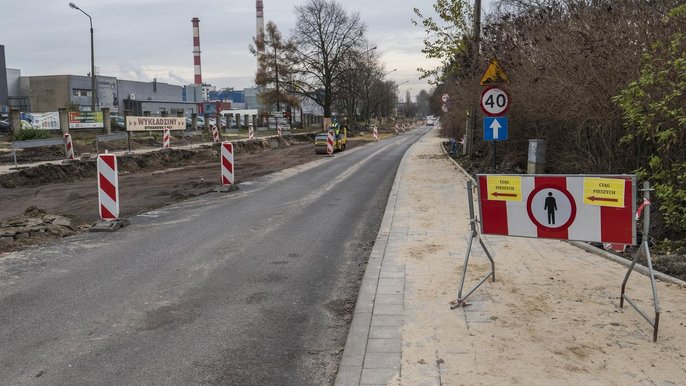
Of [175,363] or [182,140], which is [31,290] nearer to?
[175,363]

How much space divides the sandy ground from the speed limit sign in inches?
149

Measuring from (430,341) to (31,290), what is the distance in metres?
4.52

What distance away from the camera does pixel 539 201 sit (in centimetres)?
507

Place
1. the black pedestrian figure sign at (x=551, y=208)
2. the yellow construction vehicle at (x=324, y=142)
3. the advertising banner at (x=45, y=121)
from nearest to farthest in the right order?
1. the black pedestrian figure sign at (x=551, y=208)
2. the advertising banner at (x=45, y=121)
3. the yellow construction vehicle at (x=324, y=142)

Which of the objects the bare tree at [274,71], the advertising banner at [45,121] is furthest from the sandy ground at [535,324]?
the bare tree at [274,71]

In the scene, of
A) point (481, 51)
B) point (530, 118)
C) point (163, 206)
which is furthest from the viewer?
point (481, 51)

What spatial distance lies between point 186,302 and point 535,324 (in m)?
3.44

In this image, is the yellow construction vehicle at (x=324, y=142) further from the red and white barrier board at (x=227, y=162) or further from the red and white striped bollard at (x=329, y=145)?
the red and white barrier board at (x=227, y=162)

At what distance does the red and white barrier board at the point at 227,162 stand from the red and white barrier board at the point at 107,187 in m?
4.64

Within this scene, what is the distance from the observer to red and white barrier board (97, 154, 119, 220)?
9.84 metres

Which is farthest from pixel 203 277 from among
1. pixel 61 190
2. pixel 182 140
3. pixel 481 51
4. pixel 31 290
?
pixel 182 140

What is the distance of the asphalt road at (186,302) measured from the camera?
166 inches

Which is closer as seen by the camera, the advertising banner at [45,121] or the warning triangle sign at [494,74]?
the warning triangle sign at [494,74]

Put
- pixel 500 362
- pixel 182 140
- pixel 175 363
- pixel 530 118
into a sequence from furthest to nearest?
pixel 182 140 → pixel 530 118 → pixel 175 363 → pixel 500 362
